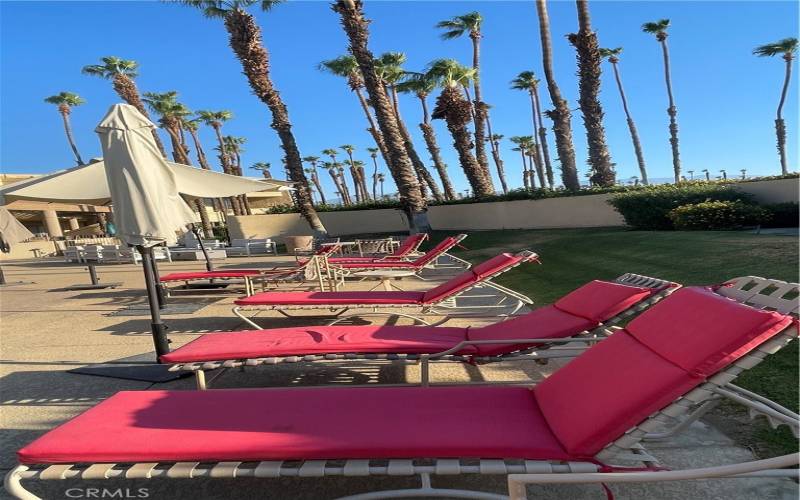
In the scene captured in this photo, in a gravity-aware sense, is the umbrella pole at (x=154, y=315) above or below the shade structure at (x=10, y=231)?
below

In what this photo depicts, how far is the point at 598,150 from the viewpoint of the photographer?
1469cm

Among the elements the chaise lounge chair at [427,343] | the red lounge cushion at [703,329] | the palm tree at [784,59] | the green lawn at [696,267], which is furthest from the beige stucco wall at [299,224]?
the palm tree at [784,59]

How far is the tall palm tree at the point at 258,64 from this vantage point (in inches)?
641

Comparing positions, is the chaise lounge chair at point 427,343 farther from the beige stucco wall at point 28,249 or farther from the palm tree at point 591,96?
the beige stucco wall at point 28,249

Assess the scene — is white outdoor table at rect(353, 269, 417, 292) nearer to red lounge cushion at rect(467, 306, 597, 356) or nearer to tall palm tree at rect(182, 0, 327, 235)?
red lounge cushion at rect(467, 306, 597, 356)

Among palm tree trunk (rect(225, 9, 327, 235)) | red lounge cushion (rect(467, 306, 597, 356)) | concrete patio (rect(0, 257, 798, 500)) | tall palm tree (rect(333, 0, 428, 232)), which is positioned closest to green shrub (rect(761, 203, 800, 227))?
concrete patio (rect(0, 257, 798, 500))

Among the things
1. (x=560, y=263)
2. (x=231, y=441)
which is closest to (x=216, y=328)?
(x=231, y=441)

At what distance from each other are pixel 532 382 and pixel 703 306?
1.52 metres

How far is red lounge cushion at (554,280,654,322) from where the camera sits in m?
2.77

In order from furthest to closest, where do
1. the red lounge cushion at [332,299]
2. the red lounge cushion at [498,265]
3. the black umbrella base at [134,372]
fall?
the red lounge cushion at [332,299], the red lounge cushion at [498,265], the black umbrella base at [134,372]

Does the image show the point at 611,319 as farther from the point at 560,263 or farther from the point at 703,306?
the point at 560,263

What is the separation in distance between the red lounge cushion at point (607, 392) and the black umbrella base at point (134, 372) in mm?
3069

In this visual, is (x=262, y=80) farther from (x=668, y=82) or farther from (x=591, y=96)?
(x=668, y=82)

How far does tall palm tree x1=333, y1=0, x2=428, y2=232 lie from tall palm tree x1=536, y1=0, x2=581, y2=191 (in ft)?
18.0
